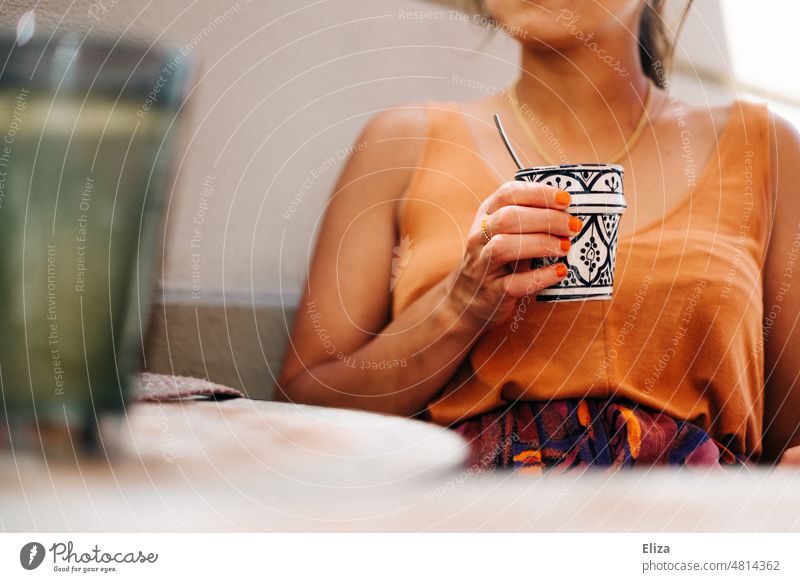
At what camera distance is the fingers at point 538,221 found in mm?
335

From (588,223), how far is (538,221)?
0.07 ft

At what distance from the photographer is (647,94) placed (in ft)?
1.36

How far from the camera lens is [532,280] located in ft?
1.15

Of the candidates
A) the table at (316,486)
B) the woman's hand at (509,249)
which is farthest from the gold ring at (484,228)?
the table at (316,486)

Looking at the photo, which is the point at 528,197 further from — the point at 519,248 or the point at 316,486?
the point at 316,486

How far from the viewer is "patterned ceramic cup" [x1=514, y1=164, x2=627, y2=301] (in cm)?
33

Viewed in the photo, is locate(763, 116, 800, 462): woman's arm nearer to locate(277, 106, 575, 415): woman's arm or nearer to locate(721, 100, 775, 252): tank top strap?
locate(721, 100, 775, 252): tank top strap

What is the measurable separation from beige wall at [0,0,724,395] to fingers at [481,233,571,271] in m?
0.09

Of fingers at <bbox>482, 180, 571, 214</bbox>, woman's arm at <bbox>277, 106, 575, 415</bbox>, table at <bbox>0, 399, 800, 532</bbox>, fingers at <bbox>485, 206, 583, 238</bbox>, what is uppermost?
fingers at <bbox>482, 180, 571, 214</bbox>

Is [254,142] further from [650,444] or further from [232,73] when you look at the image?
[650,444]

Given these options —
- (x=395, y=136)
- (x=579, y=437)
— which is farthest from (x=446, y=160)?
(x=579, y=437)

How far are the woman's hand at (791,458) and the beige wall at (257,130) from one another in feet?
0.88

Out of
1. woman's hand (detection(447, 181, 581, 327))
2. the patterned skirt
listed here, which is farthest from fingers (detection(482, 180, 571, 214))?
the patterned skirt

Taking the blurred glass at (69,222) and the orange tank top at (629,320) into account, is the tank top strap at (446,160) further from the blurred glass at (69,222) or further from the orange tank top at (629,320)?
the blurred glass at (69,222)
